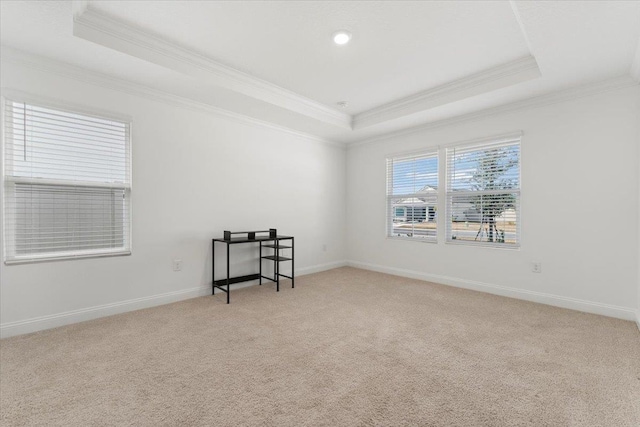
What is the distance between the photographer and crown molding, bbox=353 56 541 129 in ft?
9.84

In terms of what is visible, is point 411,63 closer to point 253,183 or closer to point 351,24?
point 351,24

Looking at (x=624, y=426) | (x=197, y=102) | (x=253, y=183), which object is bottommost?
(x=624, y=426)

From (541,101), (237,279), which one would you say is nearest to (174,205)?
(237,279)

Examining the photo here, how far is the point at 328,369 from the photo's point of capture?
2.03 meters

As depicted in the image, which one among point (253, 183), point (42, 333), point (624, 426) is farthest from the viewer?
point (253, 183)

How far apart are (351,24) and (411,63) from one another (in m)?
0.91

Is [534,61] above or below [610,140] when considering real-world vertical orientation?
above

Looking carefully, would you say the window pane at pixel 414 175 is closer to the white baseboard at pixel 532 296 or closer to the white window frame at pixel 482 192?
the white window frame at pixel 482 192

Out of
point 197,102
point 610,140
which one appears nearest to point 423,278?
point 610,140

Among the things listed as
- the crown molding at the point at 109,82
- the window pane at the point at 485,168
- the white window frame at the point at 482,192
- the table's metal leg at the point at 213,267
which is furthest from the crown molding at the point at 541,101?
the table's metal leg at the point at 213,267

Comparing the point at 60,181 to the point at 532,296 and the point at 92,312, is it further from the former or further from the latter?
the point at 532,296

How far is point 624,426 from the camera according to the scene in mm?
1507

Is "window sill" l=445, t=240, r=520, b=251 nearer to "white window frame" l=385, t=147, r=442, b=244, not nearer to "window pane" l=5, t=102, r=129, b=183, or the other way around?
"white window frame" l=385, t=147, r=442, b=244

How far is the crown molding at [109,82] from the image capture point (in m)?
2.57
